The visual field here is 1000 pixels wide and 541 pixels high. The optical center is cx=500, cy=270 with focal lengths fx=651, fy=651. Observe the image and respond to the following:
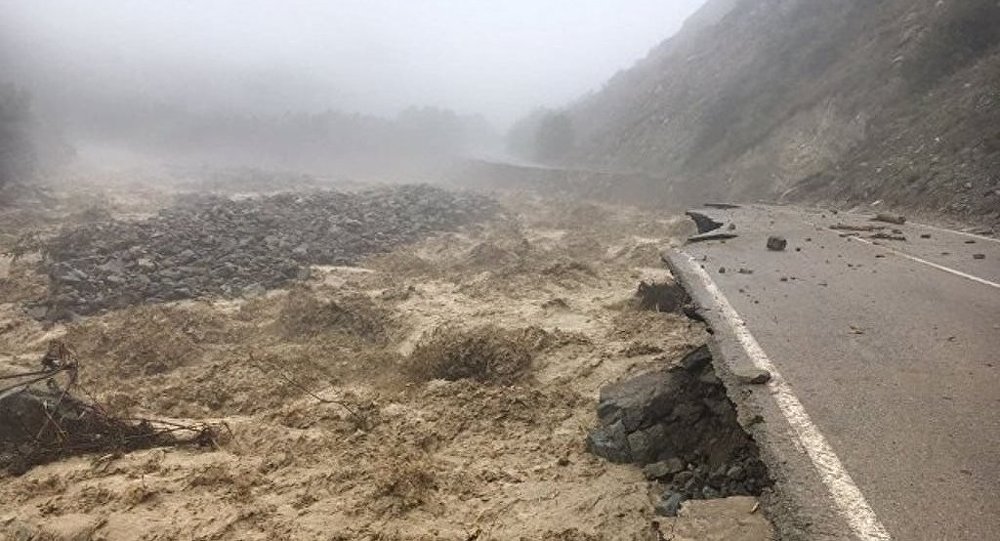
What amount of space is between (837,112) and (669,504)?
20.8 metres

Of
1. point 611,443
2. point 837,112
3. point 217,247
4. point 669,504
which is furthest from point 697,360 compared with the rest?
point 837,112

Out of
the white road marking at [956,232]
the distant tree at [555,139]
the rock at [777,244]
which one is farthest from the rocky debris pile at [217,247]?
the distant tree at [555,139]

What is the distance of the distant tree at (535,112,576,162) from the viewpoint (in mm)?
47006

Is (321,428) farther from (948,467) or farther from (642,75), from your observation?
(642,75)

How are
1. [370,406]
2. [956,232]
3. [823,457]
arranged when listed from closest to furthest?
1. [823,457]
2. [370,406]
3. [956,232]

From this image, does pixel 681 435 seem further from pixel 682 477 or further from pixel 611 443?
pixel 611 443

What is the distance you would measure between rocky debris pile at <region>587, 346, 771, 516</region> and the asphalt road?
15.5 inches

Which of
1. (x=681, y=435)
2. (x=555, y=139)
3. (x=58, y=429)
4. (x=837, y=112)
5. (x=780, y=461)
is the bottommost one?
(x=58, y=429)

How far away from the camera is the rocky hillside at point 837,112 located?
48.2ft

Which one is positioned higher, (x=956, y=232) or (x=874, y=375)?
(x=956, y=232)

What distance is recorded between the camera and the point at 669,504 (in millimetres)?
4316

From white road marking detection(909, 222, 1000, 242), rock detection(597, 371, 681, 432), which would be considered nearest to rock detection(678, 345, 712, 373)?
rock detection(597, 371, 681, 432)

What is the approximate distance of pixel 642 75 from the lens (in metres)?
51.4

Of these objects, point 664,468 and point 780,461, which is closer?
point 780,461
